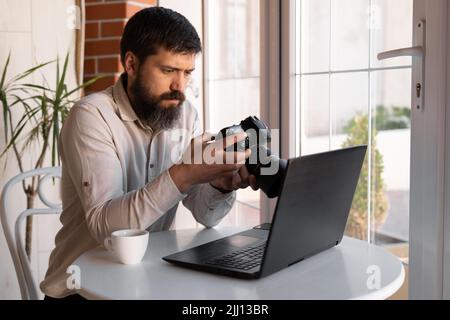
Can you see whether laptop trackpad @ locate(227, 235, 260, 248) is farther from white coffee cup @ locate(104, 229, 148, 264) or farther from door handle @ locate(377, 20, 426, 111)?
door handle @ locate(377, 20, 426, 111)

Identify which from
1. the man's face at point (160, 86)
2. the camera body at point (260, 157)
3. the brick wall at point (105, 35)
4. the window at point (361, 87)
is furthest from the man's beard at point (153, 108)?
the brick wall at point (105, 35)

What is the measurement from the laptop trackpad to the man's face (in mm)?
411

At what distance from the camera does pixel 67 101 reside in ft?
7.93

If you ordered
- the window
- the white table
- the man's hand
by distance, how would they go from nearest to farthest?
the white table → the man's hand → the window

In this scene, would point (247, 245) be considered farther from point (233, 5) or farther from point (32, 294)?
point (233, 5)

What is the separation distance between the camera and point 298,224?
1104mm

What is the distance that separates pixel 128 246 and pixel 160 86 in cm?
57

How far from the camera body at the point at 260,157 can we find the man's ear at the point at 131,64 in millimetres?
439

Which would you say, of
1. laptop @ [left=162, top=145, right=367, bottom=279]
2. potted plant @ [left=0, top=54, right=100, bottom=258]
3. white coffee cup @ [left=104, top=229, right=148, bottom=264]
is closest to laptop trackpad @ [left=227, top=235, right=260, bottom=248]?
laptop @ [left=162, top=145, right=367, bottom=279]

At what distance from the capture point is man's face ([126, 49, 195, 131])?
1556mm

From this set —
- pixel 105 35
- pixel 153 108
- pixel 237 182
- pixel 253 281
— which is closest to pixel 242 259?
pixel 253 281

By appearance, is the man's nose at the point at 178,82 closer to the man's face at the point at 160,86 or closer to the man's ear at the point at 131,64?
the man's face at the point at 160,86

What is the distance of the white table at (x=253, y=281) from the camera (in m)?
1.02
